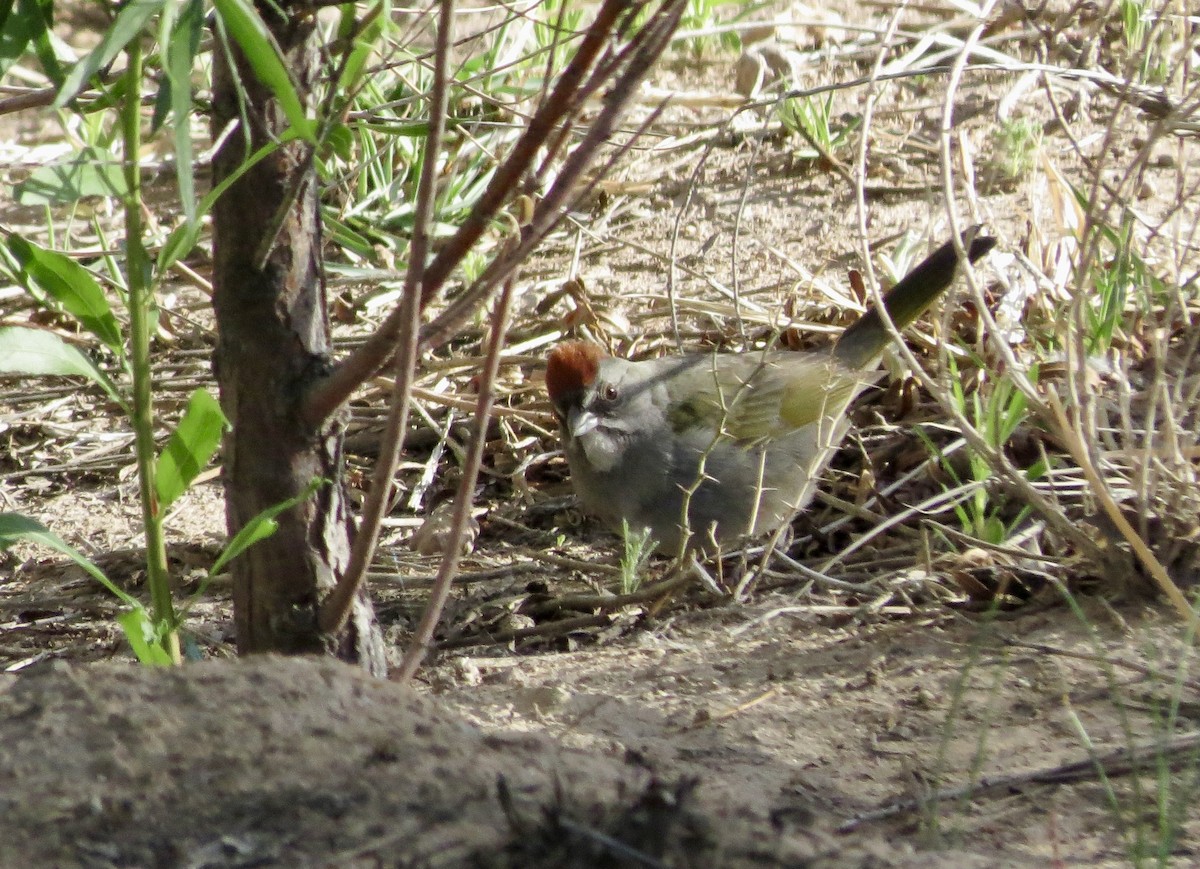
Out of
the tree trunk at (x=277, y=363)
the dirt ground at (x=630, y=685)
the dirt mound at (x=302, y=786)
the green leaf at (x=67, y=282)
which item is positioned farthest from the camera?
the tree trunk at (x=277, y=363)

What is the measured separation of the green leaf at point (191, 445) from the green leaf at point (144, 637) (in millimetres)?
204

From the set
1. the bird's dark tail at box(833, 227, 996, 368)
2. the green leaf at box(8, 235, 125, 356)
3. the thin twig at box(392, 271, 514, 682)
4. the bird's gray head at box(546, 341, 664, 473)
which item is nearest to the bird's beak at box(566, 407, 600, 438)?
the bird's gray head at box(546, 341, 664, 473)

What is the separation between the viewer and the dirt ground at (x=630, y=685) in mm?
1788

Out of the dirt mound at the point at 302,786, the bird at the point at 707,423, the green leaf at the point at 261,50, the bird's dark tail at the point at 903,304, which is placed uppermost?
the green leaf at the point at 261,50

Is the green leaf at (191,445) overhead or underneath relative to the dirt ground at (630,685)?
overhead

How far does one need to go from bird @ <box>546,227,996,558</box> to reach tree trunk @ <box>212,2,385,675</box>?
178cm

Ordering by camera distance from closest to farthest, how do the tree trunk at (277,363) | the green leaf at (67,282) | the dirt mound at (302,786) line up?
the dirt mound at (302,786), the green leaf at (67,282), the tree trunk at (277,363)

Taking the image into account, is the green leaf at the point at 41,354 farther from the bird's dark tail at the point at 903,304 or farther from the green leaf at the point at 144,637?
the bird's dark tail at the point at 903,304

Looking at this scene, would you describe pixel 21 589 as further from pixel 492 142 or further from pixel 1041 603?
pixel 1041 603

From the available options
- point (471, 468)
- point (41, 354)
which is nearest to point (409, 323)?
point (471, 468)

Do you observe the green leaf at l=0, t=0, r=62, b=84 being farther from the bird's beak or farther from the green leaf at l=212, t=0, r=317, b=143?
the bird's beak

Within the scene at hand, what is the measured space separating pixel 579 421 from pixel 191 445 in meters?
2.41

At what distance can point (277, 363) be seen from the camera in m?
2.62

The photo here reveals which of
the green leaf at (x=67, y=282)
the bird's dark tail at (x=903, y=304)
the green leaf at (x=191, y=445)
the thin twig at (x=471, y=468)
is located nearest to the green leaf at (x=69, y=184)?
the green leaf at (x=67, y=282)
